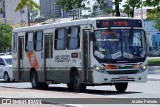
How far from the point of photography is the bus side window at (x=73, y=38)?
875 inches

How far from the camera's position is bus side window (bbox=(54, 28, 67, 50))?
23.4m

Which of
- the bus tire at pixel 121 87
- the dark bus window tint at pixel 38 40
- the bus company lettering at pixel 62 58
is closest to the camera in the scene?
the bus tire at pixel 121 87

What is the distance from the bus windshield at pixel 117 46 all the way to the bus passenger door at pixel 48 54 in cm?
396

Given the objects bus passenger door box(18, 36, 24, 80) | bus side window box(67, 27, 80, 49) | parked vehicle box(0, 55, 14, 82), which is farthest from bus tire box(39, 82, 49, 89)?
parked vehicle box(0, 55, 14, 82)

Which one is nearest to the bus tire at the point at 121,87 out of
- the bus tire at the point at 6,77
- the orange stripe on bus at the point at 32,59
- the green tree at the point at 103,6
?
the orange stripe on bus at the point at 32,59

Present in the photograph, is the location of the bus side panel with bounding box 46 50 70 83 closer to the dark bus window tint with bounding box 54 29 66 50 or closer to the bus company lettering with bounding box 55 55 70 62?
the bus company lettering with bounding box 55 55 70 62

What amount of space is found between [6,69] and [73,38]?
521 inches

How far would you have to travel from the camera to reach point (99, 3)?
57.1 meters

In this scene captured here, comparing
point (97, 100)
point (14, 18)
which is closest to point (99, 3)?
point (97, 100)

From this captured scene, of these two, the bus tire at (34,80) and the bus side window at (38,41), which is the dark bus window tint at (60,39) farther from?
the bus tire at (34,80)

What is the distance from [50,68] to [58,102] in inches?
338

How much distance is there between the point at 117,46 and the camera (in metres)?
21.0

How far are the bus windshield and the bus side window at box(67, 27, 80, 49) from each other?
53.2 inches

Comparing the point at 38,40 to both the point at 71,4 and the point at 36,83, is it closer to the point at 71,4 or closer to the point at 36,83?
the point at 36,83
